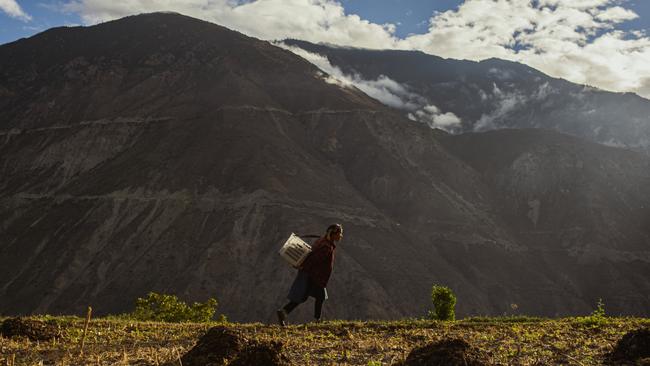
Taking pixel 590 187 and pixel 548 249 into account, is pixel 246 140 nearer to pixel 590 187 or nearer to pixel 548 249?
pixel 548 249

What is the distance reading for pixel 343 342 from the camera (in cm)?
1022

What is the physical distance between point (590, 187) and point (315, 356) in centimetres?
10997

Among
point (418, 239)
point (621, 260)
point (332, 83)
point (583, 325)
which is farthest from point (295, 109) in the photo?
point (583, 325)

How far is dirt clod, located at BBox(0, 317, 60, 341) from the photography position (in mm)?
10352

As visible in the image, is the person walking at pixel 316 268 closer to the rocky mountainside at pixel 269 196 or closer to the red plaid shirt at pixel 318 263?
the red plaid shirt at pixel 318 263

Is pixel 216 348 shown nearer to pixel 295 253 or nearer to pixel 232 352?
pixel 232 352

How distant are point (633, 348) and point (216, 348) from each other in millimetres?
5413

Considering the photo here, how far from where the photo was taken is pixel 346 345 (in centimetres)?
982

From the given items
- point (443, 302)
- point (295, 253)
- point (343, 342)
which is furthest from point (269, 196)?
point (343, 342)

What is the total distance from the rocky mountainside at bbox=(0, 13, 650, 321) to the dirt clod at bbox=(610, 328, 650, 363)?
5617 centimetres

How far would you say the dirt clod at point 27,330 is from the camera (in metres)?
10.4

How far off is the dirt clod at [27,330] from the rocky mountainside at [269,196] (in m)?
53.4

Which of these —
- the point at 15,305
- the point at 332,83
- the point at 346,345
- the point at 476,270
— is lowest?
the point at 15,305

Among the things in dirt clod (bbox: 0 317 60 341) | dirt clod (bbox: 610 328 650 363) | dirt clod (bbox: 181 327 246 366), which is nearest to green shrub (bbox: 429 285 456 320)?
dirt clod (bbox: 610 328 650 363)
